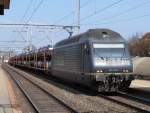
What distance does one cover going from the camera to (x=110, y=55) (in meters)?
22.0

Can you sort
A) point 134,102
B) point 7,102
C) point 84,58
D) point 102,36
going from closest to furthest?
point 134,102 < point 7,102 < point 84,58 < point 102,36

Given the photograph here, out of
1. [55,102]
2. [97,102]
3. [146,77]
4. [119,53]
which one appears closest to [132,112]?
[97,102]

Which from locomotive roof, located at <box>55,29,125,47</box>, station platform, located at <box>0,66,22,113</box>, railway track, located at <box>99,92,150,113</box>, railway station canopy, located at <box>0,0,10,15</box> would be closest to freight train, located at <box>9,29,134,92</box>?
locomotive roof, located at <box>55,29,125,47</box>

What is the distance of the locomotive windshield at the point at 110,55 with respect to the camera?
21812 mm

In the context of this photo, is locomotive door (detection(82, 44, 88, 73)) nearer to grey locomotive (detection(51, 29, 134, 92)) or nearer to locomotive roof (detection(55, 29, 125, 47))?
grey locomotive (detection(51, 29, 134, 92))

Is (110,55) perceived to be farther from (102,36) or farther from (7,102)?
(7,102)

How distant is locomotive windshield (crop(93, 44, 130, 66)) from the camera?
2181 cm

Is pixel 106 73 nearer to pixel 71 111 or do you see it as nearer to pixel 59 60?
pixel 71 111

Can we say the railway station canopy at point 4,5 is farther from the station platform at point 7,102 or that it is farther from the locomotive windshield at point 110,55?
the locomotive windshield at point 110,55

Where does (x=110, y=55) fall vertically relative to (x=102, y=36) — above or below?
below

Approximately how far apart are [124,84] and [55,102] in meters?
3.91

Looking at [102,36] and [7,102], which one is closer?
[7,102]

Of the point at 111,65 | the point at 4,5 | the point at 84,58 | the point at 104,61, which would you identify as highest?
the point at 4,5

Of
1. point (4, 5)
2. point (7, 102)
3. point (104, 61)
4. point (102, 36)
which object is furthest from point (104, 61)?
point (4, 5)
